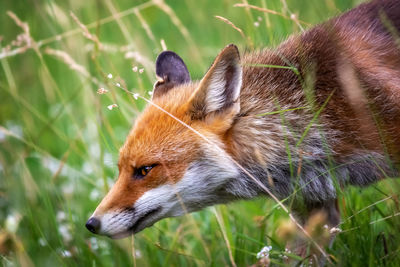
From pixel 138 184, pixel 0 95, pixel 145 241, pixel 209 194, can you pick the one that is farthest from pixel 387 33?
pixel 0 95

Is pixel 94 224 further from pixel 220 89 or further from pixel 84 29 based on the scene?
pixel 84 29

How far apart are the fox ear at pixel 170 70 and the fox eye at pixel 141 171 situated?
107cm

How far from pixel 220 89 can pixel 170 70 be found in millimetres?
1101

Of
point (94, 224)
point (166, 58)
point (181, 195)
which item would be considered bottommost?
point (181, 195)

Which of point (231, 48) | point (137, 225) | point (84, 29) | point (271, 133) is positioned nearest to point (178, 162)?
point (137, 225)

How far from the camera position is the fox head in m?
4.21

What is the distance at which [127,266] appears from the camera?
4.48 meters

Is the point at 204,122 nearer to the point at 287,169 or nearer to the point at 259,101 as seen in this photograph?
the point at 259,101

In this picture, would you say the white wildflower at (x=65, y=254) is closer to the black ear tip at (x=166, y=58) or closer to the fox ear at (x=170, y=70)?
the fox ear at (x=170, y=70)

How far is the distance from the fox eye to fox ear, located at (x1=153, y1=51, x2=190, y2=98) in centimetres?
107

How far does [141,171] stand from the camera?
436 centimetres

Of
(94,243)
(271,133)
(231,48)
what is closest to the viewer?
(231,48)

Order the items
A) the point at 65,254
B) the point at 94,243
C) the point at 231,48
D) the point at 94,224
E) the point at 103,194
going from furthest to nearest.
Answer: the point at 103,194 < the point at 94,243 < the point at 65,254 < the point at 94,224 < the point at 231,48

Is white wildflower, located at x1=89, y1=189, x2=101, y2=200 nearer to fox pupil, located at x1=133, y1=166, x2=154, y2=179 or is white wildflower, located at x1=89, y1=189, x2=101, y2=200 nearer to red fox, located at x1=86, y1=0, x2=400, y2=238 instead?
red fox, located at x1=86, y1=0, x2=400, y2=238
